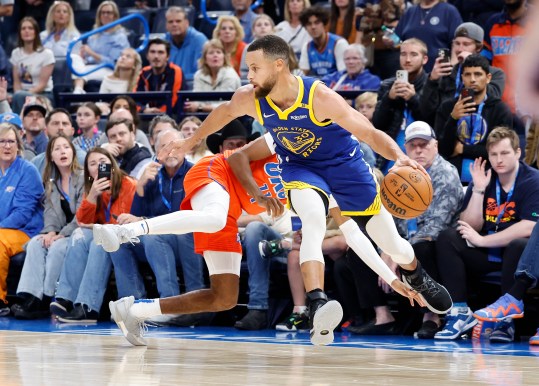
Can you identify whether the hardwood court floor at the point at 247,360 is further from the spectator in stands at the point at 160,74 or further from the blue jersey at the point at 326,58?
the spectator in stands at the point at 160,74

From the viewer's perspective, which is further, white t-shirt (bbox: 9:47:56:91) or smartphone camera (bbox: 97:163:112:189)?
white t-shirt (bbox: 9:47:56:91)

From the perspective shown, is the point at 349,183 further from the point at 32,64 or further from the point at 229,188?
the point at 32,64

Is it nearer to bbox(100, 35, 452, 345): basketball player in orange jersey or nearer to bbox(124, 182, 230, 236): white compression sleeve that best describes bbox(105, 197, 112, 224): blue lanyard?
bbox(124, 182, 230, 236): white compression sleeve

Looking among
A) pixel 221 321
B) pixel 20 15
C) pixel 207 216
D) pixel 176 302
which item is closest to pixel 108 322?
pixel 221 321

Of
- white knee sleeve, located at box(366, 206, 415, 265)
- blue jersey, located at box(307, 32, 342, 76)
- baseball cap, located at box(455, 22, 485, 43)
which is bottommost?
white knee sleeve, located at box(366, 206, 415, 265)

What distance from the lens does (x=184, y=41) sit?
1145 centimetres

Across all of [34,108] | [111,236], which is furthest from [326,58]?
[111,236]

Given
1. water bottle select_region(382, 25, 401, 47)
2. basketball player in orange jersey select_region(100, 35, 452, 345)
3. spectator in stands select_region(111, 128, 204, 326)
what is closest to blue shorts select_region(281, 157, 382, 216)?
basketball player in orange jersey select_region(100, 35, 452, 345)

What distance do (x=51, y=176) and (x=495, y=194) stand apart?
4454 mm

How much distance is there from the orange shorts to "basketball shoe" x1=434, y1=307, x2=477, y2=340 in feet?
6.14

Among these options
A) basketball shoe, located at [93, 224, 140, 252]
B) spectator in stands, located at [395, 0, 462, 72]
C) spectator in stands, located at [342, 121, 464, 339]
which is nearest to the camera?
basketball shoe, located at [93, 224, 140, 252]

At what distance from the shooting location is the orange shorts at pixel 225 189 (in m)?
5.44

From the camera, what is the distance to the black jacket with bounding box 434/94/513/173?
737 cm

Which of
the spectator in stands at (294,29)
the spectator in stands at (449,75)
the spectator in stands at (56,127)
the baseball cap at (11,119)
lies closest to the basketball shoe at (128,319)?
the spectator in stands at (449,75)
